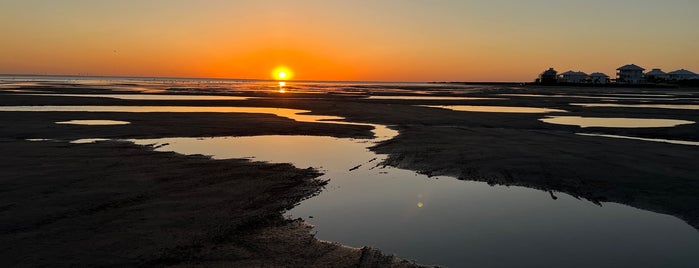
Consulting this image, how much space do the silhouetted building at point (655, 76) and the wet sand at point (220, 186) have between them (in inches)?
5559

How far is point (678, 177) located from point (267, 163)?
10.0 meters

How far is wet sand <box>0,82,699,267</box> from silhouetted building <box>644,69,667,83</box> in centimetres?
14121

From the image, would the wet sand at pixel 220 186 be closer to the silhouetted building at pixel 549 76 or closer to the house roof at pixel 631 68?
the house roof at pixel 631 68

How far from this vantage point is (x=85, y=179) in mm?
10219

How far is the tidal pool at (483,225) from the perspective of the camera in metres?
6.69

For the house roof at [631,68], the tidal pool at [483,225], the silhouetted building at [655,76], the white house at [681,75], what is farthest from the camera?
the silhouetted building at [655,76]

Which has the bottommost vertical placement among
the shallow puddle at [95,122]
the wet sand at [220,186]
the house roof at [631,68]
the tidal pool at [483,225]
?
the tidal pool at [483,225]

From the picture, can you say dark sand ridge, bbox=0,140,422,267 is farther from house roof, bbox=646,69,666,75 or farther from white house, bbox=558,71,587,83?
house roof, bbox=646,69,666,75

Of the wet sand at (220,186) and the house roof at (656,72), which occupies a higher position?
the house roof at (656,72)

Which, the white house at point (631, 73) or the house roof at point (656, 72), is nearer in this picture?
the white house at point (631, 73)

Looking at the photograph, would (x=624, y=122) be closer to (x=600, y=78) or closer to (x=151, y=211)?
(x=151, y=211)

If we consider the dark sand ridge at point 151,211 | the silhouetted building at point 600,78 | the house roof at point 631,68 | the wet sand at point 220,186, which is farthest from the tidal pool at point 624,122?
the silhouetted building at point 600,78

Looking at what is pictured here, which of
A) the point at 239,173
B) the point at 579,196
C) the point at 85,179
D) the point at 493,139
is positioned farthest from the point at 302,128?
the point at 579,196

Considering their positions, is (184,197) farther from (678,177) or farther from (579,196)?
(678,177)
